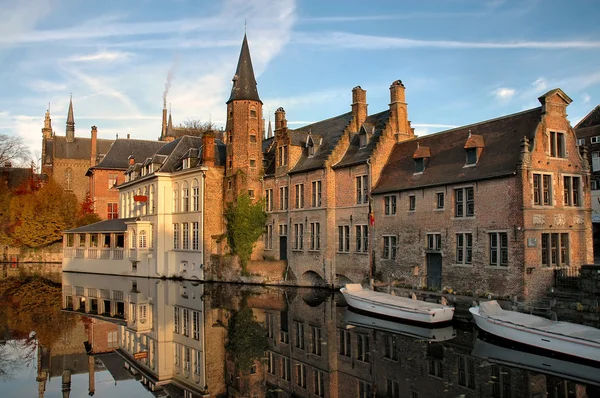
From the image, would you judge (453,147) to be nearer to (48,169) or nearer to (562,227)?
(562,227)

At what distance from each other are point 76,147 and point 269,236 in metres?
48.2

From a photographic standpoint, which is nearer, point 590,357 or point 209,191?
point 590,357

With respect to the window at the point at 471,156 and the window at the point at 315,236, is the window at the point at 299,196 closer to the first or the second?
the window at the point at 315,236

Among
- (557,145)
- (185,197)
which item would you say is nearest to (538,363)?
(557,145)

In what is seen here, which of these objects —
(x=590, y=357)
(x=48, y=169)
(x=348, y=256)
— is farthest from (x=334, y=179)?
(x=48, y=169)

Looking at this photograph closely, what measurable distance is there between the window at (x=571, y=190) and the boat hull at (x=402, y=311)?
25.0 feet

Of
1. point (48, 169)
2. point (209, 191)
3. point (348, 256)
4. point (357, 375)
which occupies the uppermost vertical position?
point (48, 169)

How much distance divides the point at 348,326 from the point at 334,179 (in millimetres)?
12542

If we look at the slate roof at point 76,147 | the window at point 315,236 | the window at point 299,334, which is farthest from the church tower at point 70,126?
the window at point 299,334

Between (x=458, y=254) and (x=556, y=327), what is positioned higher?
(x=458, y=254)

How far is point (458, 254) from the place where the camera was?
2402 centimetres

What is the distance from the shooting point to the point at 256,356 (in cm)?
1652

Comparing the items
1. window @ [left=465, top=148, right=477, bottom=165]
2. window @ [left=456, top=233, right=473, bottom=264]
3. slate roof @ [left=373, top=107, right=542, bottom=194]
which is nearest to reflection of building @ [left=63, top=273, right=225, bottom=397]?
window @ [left=456, top=233, right=473, bottom=264]

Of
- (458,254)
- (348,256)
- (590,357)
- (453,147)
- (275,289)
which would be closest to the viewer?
(590,357)
